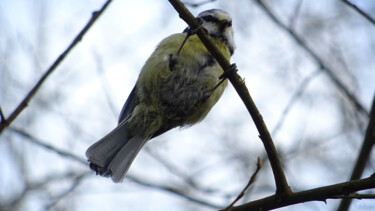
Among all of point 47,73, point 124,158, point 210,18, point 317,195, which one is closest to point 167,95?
point 124,158

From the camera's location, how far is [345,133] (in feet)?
17.3

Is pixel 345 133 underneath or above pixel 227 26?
underneath

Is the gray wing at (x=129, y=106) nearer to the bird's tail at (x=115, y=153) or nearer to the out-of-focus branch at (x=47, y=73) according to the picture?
the bird's tail at (x=115, y=153)

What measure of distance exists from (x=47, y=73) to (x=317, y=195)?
4.06 ft

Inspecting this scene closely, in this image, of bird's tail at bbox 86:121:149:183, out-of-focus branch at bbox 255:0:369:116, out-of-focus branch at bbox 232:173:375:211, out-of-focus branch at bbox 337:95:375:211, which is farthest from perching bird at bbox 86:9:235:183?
out-of-focus branch at bbox 232:173:375:211

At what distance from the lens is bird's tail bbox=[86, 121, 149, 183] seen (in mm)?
3028

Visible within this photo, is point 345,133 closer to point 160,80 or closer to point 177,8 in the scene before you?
point 160,80

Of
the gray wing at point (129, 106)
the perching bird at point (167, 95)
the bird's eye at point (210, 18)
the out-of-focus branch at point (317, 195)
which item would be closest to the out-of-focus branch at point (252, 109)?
the out-of-focus branch at point (317, 195)

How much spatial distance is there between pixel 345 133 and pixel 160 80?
9.93ft

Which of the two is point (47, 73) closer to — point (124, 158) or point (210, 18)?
point (124, 158)

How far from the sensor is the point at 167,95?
10.3 ft

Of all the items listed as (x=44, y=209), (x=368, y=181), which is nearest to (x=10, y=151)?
(x=44, y=209)

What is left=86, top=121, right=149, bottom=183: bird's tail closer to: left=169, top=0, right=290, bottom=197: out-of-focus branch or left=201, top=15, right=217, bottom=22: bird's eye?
left=201, top=15, right=217, bottom=22: bird's eye

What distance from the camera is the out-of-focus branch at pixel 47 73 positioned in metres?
1.76
